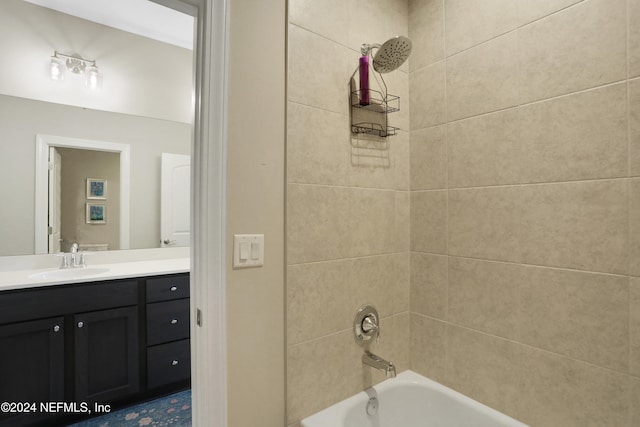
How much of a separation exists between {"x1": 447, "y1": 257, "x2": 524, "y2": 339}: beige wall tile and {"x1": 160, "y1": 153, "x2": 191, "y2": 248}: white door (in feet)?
7.08

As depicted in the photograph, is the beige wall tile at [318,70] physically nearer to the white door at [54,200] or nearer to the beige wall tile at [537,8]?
the beige wall tile at [537,8]

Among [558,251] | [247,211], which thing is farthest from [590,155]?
[247,211]

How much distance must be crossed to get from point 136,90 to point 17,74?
71 centimetres

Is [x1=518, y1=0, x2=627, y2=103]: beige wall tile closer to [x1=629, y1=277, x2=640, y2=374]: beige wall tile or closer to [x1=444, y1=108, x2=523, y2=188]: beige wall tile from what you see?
[x1=444, y1=108, x2=523, y2=188]: beige wall tile

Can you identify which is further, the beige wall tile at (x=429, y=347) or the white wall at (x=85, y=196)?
the white wall at (x=85, y=196)

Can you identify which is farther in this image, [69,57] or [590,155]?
[69,57]

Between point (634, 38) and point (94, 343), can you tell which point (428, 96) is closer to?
point (634, 38)

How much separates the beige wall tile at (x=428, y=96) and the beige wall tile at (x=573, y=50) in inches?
12.7

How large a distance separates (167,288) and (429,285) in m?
1.72

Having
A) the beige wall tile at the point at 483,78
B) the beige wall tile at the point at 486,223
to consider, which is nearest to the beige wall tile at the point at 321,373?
the beige wall tile at the point at 486,223

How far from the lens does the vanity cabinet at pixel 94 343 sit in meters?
1.67

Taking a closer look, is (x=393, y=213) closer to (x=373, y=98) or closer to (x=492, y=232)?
A: (x=492, y=232)

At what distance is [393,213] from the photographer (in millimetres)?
1466

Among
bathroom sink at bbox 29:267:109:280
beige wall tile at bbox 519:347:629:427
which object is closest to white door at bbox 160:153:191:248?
bathroom sink at bbox 29:267:109:280
